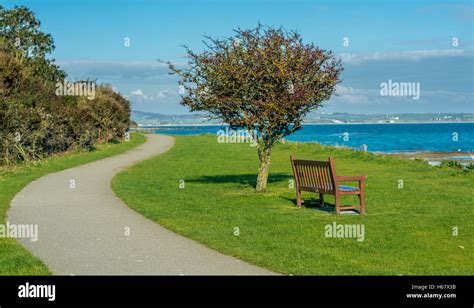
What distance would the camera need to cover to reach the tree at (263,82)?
1806 cm

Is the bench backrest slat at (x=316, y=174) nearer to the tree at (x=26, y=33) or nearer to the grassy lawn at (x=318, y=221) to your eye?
the grassy lawn at (x=318, y=221)

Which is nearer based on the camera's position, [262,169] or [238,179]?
[262,169]

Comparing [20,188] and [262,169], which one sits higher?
[262,169]

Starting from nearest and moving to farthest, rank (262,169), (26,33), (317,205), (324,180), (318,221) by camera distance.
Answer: (318,221) < (324,180) < (317,205) < (262,169) < (26,33)

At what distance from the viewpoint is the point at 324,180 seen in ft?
50.0

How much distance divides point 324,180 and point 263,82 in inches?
165

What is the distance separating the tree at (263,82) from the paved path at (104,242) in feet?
13.2

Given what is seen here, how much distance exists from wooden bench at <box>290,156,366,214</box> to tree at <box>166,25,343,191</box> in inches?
91.0

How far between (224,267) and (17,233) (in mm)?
5098

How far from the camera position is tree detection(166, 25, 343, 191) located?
59.3ft

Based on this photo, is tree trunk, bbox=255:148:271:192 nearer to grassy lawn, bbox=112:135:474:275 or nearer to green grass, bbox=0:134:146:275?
grassy lawn, bbox=112:135:474:275

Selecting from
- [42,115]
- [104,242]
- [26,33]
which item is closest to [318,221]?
[104,242]

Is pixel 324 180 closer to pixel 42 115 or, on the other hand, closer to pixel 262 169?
pixel 262 169
